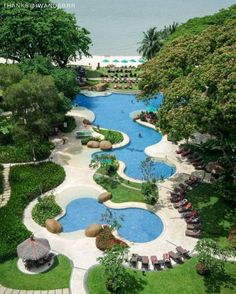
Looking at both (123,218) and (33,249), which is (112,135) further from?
(33,249)

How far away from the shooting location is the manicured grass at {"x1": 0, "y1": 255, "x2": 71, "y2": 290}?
28.2m

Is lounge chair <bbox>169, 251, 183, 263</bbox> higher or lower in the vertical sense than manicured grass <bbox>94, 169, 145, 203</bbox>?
lower

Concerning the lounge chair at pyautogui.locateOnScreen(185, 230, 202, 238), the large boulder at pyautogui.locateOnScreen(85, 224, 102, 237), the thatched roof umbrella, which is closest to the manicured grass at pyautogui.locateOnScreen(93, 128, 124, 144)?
the large boulder at pyautogui.locateOnScreen(85, 224, 102, 237)

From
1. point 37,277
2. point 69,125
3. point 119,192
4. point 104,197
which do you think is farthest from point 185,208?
point 69,125

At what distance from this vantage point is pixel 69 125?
53.6 metres

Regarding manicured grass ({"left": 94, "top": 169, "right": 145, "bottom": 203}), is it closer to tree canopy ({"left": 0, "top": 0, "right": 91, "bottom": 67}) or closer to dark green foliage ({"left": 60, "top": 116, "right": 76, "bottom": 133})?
dark green foliage ({"left": 60, "top": 116, "right": 76, "bottom": 133})

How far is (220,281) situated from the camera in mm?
28812

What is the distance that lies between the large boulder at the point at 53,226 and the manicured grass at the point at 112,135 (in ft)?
56.4

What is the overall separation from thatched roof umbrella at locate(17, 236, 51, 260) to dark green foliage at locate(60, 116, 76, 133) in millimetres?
23607

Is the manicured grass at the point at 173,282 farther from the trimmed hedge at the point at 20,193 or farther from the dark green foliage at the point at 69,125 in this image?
the dark green foliage at the point at 69,125

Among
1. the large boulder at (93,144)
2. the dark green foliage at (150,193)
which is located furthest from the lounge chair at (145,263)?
the large boulder at (93,144)

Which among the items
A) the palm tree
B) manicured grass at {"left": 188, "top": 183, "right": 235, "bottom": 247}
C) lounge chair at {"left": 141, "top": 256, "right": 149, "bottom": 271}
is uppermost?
the palm tree

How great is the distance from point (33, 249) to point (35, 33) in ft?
137

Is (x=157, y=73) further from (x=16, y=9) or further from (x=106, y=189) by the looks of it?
(x=16, y=9)
